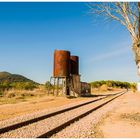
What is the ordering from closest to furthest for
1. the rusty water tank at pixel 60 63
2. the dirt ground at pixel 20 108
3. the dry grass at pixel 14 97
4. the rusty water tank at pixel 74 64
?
the dirt ground at pixel 20 108 < the dry grass at pixel 14 97 < the rusty water tank at pixel 60 63 < the rusty water tank at pixel 74 64

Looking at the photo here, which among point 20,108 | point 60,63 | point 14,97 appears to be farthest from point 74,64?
point 20,108

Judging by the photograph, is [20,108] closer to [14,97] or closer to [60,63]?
[14,97]

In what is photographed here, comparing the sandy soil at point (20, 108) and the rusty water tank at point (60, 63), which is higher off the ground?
the rusty water tank at point (60, 63)

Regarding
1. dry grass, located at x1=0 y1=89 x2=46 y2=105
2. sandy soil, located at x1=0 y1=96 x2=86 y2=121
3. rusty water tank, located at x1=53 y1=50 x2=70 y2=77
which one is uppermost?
rusty water tank, located at x1=53 y1=50 x2=70 y2=77

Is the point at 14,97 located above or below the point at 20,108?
above

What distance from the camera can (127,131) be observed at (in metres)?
8.43

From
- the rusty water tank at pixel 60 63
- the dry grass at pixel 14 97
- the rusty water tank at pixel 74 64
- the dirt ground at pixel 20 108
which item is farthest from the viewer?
the rusty water tank at pixel 74 64

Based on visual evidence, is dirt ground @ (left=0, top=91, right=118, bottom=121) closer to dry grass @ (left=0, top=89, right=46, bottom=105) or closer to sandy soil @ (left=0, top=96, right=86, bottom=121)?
sandy soil @ (left=0, top=96, right=86, bottom=121)

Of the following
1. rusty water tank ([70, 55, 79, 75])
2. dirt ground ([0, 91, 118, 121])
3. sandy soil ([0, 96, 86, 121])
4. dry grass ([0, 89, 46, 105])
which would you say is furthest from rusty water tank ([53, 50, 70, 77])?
sandy soil ([0, 96, 86, 121])

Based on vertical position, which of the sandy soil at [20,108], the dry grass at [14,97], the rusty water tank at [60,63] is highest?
the rusty water tank at [60,63]

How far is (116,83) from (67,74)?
120 metres

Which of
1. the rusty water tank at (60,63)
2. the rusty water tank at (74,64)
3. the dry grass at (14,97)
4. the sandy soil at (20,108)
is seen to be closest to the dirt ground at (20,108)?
the sandy soil at (20,108)

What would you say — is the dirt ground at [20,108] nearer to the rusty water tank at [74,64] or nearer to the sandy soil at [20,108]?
the sandy soil at [20,108]

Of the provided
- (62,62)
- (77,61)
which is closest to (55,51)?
(62,62)
